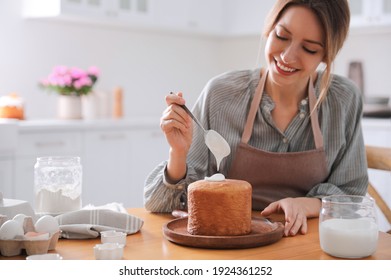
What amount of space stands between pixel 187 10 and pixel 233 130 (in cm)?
305

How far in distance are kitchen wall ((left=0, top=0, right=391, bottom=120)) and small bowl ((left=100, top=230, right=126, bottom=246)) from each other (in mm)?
3074

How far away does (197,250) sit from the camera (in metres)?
1.30

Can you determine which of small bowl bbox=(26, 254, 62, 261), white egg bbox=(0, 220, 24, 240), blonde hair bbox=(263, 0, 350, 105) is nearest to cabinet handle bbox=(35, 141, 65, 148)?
blonde hair bbox=(263, 0, 350, 105)

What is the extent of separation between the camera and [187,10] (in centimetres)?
487

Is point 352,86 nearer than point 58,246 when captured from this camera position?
No

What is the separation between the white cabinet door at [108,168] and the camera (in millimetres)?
4008

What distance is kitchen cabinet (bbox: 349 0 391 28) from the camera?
4.23 meters

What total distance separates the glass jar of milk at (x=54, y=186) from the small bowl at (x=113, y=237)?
9.4 inches

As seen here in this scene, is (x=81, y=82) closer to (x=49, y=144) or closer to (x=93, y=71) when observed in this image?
(x=93, y=71)

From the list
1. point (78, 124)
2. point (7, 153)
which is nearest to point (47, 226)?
point (7, 153)

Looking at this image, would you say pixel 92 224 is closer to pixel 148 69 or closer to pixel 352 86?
pixel 352 86

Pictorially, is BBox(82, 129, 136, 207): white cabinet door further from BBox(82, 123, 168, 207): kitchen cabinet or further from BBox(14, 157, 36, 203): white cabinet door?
BBox(14, 157, 36, 203): white cabinet door

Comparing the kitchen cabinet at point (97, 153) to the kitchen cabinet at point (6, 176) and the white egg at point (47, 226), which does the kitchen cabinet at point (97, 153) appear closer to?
the kitchen cabinet at point (6, 176)
